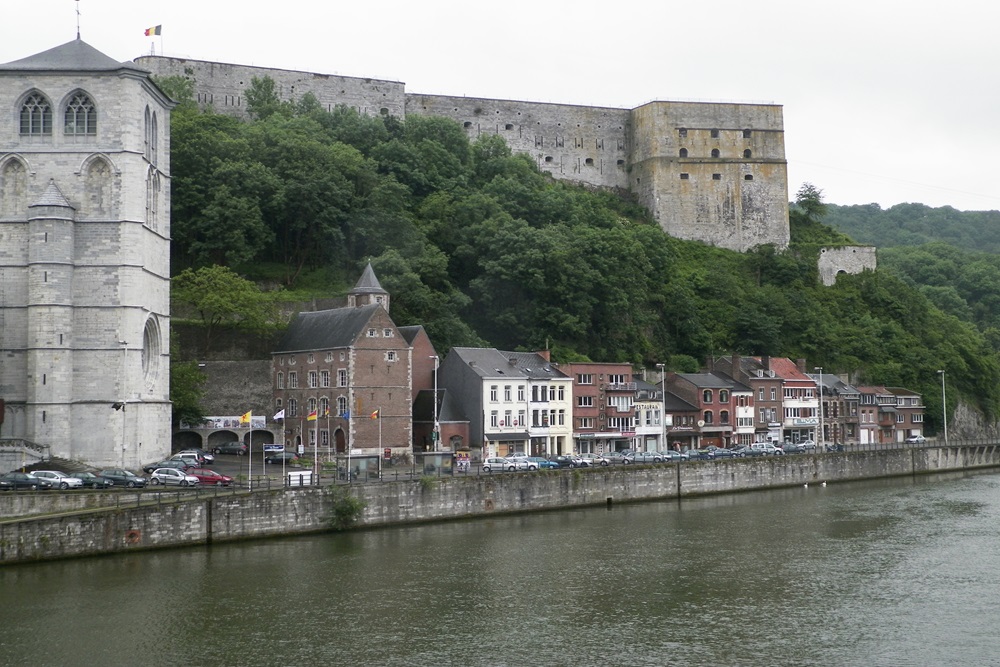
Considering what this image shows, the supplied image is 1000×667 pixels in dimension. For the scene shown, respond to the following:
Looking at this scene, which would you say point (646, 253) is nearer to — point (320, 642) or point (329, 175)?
point (329, 175)

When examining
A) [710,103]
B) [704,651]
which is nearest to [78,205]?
[704,651]

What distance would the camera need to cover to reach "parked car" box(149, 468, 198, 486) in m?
39.4

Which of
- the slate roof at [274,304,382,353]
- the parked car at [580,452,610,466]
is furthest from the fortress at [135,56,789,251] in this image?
the parked car at [580,452,610,466]

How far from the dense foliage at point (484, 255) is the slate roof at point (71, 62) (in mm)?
17404

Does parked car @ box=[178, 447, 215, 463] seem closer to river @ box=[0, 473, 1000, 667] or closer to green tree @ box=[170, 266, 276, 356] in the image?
green tree @ box=[170, 266, 276, 356]

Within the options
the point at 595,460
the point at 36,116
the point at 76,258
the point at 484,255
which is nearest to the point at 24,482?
the point at 76,258

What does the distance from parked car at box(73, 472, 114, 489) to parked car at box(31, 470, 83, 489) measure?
0.19m

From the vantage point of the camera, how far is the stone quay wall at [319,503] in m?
32.8

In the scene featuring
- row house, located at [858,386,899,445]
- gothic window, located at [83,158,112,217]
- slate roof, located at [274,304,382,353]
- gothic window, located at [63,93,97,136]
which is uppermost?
gothic window, located at [63,93,97,136]

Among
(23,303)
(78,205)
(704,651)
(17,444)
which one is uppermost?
(78,205)

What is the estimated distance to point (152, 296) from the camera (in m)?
46.2

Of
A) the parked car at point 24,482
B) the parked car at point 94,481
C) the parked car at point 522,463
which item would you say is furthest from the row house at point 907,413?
the parked car at point 24,482

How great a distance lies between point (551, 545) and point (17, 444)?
60.8 ft

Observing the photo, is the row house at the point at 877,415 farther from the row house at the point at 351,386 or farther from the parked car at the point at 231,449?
the parked car at the point at 231,449
